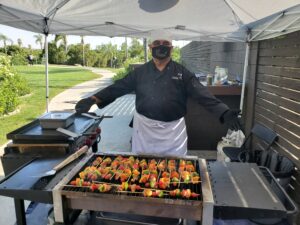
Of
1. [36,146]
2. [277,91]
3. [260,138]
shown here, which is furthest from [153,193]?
[277,91]

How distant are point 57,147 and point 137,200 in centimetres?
97

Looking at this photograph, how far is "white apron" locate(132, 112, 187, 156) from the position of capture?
9.37 ft

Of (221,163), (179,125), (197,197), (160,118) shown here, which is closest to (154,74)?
(160,118)

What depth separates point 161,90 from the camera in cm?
265

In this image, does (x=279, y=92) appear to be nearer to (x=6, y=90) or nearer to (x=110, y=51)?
(x=6, y=90)

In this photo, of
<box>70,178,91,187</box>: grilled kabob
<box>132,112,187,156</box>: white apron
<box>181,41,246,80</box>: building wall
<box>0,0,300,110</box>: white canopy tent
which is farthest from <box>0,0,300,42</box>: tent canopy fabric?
<box>70,178,91,187</box>: grilled kabob

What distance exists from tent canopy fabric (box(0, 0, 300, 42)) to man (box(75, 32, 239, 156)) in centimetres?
88

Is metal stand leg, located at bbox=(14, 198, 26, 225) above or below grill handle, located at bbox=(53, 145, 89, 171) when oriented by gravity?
below

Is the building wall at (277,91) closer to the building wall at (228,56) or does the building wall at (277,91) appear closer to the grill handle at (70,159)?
the building wall at (228,56)

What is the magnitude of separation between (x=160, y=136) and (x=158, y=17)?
5.84 ft

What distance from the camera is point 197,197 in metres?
1.58

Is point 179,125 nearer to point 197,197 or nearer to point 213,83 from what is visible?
point 197,197

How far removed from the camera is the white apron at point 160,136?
2.86m

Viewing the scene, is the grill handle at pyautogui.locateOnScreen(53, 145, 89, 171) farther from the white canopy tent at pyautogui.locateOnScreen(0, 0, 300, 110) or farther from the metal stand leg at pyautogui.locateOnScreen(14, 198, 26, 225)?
the white canopy tent at pyautogui.locateOnScreen(0, 0, 300, 110)
